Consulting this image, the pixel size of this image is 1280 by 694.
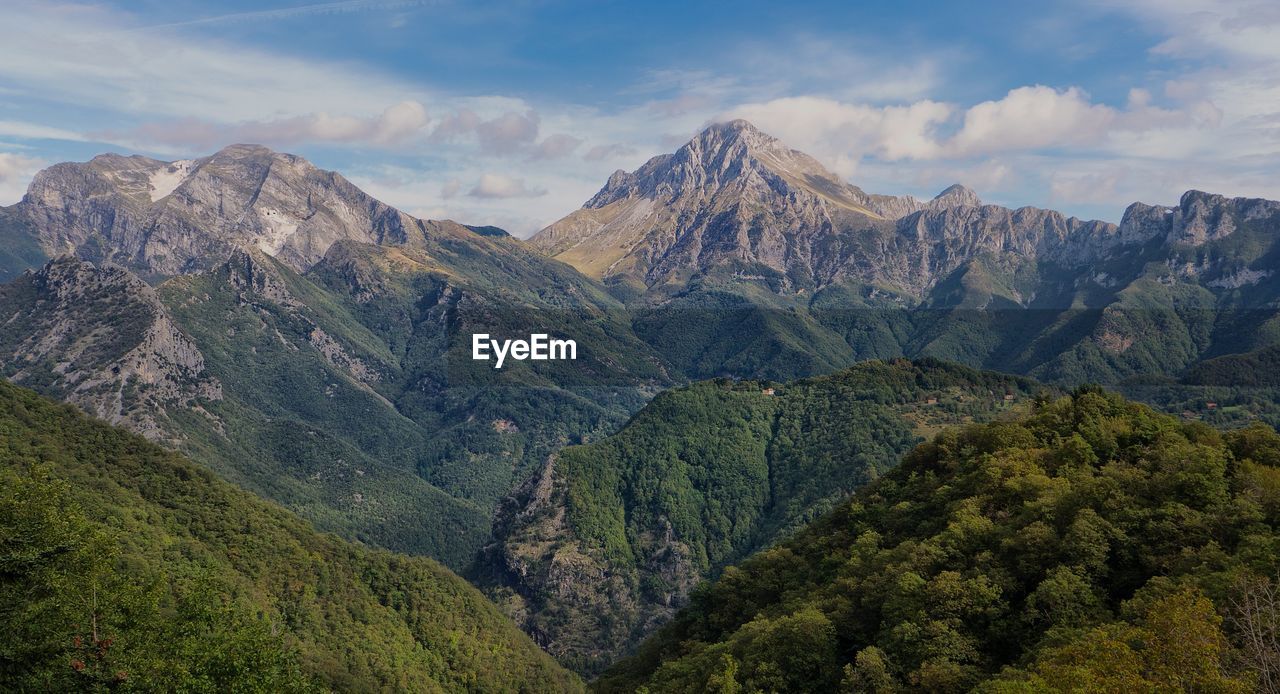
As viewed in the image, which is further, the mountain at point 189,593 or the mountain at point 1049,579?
the mountain at point 189,593

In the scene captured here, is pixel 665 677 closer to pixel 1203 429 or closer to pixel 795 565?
pixel 795 565

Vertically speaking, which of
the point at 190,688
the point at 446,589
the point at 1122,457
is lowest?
the point at 446,589

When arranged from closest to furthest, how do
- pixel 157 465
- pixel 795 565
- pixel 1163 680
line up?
1. pixel 1163 680
2. pixel 795 565
3. pixel 157 465

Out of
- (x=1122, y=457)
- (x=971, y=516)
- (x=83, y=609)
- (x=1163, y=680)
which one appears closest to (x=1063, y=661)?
(x=1163, y=680)

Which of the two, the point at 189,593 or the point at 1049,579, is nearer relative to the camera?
the point at 189,593

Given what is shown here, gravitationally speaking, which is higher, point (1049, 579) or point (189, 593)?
point (1049, 579)
